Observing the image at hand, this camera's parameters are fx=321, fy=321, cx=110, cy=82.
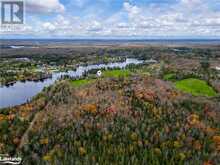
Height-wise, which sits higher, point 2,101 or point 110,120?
point 110,120

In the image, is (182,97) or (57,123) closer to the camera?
(57,123)

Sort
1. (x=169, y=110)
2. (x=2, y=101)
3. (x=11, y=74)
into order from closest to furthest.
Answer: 1. (x=169, y=110)
2. (x=2, y=101)
3. (x=11, y=74)

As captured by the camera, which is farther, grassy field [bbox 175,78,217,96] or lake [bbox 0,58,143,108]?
lake [bbox 0,58,143,108]

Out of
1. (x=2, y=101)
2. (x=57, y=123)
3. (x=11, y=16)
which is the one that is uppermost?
(x=11, y=16)

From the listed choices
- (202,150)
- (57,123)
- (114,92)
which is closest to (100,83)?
(114,92)

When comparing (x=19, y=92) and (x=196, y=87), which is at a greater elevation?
(x=196, y=87)

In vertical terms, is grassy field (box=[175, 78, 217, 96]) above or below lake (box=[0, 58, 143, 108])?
above

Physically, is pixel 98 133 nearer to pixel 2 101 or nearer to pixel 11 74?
pixel 2 101

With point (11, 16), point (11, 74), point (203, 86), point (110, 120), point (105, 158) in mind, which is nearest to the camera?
point (11, 16)
